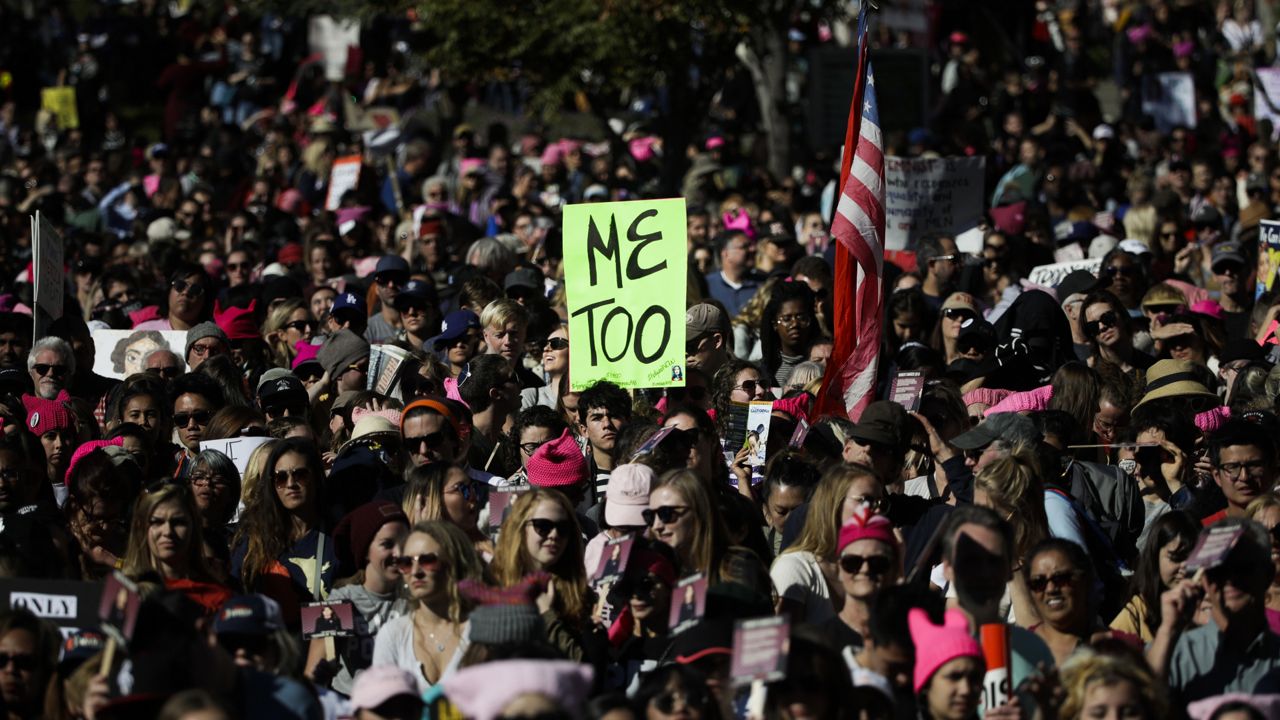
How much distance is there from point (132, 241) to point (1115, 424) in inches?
367

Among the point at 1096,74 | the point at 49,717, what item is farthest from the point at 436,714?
the point at 1096,74

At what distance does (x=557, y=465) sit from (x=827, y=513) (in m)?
1.63

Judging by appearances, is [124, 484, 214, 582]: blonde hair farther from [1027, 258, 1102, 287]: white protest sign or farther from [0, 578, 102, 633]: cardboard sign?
[1027, 258, 1102, 287]: white protest sign

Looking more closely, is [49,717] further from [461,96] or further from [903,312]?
[461,96]

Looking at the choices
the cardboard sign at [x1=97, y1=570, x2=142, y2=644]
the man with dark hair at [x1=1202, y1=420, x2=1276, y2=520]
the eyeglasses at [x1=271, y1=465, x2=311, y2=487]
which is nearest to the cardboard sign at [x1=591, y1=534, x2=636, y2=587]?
the eyeglasses at [x1=271, y1=465, x2=311, y2=487]

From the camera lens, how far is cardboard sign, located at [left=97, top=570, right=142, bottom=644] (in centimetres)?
561

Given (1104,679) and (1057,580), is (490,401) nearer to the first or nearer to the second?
(1057,580)

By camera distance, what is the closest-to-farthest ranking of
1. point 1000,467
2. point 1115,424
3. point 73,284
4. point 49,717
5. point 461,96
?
point 49,717 < point 1000,467 < point 1115,424 < point 73,284 < point 461,96

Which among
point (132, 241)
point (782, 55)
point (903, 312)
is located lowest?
point (903, 312)

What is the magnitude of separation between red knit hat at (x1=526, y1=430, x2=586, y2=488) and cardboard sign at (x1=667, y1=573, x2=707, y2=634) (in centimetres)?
200

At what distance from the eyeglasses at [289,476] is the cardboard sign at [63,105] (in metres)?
18.7

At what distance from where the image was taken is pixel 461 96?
26078 millimetres

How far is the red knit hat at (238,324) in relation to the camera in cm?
1155

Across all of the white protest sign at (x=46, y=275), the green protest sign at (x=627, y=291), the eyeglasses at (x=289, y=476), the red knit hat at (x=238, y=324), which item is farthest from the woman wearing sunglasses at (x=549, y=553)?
the white protest sign at (x=46, y=275)
